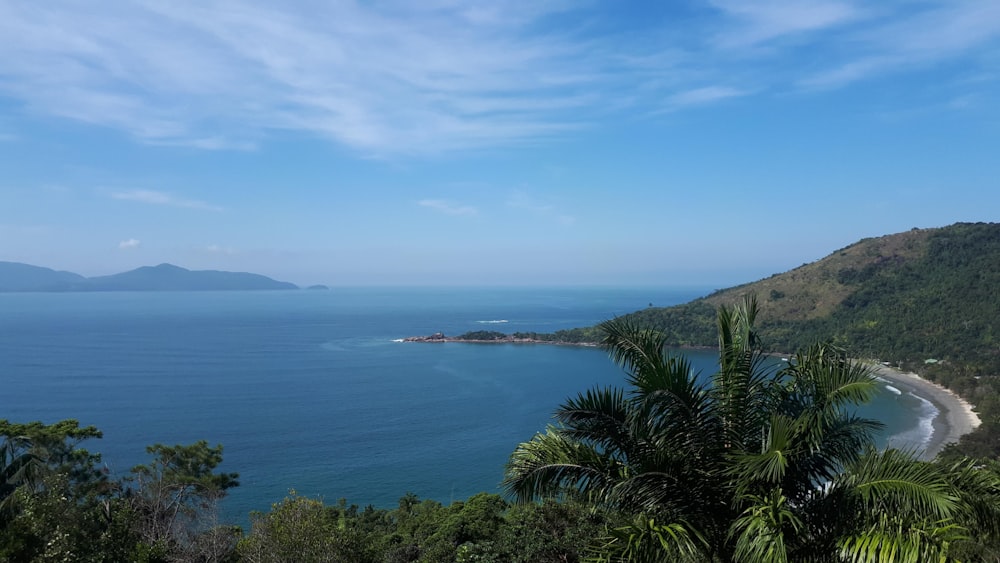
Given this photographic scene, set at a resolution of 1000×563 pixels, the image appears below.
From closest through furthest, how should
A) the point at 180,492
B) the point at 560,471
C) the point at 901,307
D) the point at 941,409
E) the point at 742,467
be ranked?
the point at 742,467 → the point at 560,471 → the point at 180,492 → the point at 941,409 → the point at 901,307

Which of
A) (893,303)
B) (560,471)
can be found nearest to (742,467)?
(560,471)

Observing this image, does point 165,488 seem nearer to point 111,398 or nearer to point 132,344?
point 111,398

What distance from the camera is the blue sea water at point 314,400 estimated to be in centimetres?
3872

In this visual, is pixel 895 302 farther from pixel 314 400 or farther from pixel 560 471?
pixel 560 471

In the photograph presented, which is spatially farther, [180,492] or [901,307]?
[901,307]

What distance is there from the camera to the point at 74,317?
13338 cm

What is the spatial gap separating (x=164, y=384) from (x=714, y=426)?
220ft

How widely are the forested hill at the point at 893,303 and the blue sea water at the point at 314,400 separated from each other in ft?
42.8

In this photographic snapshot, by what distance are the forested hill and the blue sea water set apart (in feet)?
42.8

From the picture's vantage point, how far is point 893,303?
288 ft

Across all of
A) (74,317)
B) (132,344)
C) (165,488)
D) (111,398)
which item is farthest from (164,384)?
(74,317)

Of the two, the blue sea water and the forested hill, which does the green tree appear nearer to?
the blue sea water

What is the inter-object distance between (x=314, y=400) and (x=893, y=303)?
250 feet

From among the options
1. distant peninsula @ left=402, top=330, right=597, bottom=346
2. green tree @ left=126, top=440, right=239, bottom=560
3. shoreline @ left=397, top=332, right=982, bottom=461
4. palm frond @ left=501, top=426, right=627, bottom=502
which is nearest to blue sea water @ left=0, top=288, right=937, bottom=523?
shoreline @ left=397, top=332, right=982, bottom=461
